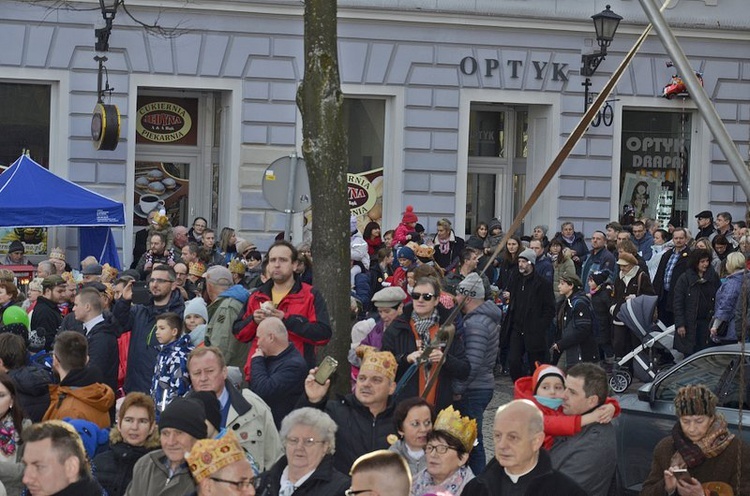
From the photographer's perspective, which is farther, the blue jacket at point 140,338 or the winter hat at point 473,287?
the blue jacket at point 140,338

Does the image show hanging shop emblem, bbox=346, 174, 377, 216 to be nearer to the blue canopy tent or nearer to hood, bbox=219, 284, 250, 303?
the blue canopy tent

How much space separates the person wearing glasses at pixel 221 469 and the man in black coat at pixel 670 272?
1244cm

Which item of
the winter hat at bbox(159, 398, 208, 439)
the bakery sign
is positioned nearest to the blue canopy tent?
the bakery sign

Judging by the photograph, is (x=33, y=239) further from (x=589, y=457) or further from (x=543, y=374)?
(x=589, y=457)

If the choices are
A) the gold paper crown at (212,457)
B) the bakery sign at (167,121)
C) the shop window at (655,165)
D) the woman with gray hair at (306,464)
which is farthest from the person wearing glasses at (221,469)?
the shop window at (655,165)

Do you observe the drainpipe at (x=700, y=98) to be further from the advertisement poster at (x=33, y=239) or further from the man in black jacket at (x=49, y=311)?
the advertisement poster at (x=33, y=239)

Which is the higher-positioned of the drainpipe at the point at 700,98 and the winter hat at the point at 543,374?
the drainpipe at the point at 700,98

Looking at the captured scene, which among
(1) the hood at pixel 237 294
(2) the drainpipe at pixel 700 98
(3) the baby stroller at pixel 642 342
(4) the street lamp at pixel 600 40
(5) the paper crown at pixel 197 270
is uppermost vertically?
(4) the street lamp at pixel 600 40

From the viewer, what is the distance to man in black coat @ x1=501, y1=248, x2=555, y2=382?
1738 centimetres

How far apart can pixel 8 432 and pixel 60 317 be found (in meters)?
5.94

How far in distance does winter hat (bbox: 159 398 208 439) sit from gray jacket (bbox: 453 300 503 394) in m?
3.24

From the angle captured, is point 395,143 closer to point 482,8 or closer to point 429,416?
point 482,8

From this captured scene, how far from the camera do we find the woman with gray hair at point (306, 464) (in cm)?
727

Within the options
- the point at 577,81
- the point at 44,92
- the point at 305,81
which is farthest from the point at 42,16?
the point at 305,81
